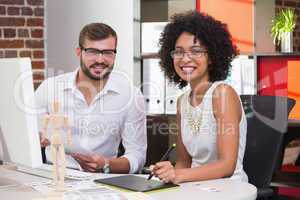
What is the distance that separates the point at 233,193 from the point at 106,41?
119 centimetres

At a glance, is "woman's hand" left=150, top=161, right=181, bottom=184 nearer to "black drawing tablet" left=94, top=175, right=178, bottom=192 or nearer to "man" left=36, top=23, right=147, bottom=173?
"black drawing tablet" left=94, top=175, right=178, bottom=192

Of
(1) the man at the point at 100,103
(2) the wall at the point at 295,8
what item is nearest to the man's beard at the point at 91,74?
(1) the man at the point at 100,103

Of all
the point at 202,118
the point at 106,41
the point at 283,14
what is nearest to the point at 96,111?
the point at 106,41

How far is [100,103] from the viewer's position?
245 cm

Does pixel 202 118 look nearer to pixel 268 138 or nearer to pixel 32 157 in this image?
pixel 268 138

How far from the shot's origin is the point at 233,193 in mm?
1546

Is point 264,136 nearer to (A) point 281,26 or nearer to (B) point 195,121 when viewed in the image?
(B) point 195,121

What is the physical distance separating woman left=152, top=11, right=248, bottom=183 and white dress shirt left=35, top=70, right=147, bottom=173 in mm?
276

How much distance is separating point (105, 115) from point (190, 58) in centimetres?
54

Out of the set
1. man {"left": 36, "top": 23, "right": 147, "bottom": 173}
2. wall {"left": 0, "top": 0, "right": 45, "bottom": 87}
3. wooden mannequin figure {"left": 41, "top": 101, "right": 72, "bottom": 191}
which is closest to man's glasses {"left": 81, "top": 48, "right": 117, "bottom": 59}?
man {"left": 36, "top": 23, "right": 147, "bottom": 173}

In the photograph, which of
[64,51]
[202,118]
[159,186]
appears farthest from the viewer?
[64,51]

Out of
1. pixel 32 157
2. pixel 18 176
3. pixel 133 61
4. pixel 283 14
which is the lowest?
pixel 18 176

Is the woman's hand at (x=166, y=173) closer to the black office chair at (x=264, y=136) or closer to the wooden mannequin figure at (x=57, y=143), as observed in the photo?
the wooden mannequin figure at (x=57, y=143)

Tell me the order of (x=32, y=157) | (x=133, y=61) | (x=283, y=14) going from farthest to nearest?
1. (x=283, y=14)
2. (x=133, y=61)
3. (x=32, y=157)
